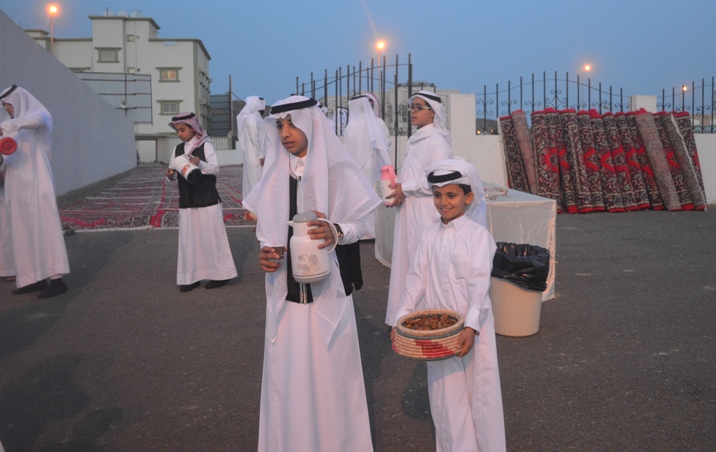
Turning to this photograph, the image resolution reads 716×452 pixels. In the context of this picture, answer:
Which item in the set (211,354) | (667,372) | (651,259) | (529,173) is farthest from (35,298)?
(529,173)

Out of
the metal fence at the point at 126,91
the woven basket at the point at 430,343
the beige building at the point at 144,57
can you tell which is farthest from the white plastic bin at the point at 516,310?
the beige building at the point at 144,57

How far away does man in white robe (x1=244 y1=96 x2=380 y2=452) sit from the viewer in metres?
2.98

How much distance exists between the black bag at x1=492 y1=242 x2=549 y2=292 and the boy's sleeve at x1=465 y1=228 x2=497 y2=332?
1980 mm

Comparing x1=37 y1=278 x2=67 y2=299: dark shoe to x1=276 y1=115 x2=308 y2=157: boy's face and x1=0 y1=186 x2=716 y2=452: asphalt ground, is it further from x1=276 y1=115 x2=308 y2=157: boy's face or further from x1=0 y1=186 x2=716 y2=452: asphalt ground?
x1=276 y1=115 x2=308 y2=157: boy's face

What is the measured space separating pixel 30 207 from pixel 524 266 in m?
4.79

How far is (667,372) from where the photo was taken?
14.5 ft

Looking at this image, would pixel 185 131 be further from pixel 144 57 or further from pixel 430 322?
pixel 144 57

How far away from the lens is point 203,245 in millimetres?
7164

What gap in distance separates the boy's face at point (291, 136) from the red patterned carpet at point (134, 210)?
8.46 meters

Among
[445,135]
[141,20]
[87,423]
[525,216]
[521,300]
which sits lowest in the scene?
[87,423]

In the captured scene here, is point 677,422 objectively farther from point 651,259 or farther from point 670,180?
point 670,180

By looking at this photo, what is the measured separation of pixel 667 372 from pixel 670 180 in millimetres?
8853

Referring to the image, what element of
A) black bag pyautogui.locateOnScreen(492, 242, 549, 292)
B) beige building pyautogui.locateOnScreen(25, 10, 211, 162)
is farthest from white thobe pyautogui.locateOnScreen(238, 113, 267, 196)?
beige building pyautogui.locateOnScreen(25, 10, 211, 162)

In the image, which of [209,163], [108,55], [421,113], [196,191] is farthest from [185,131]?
[108,55]
